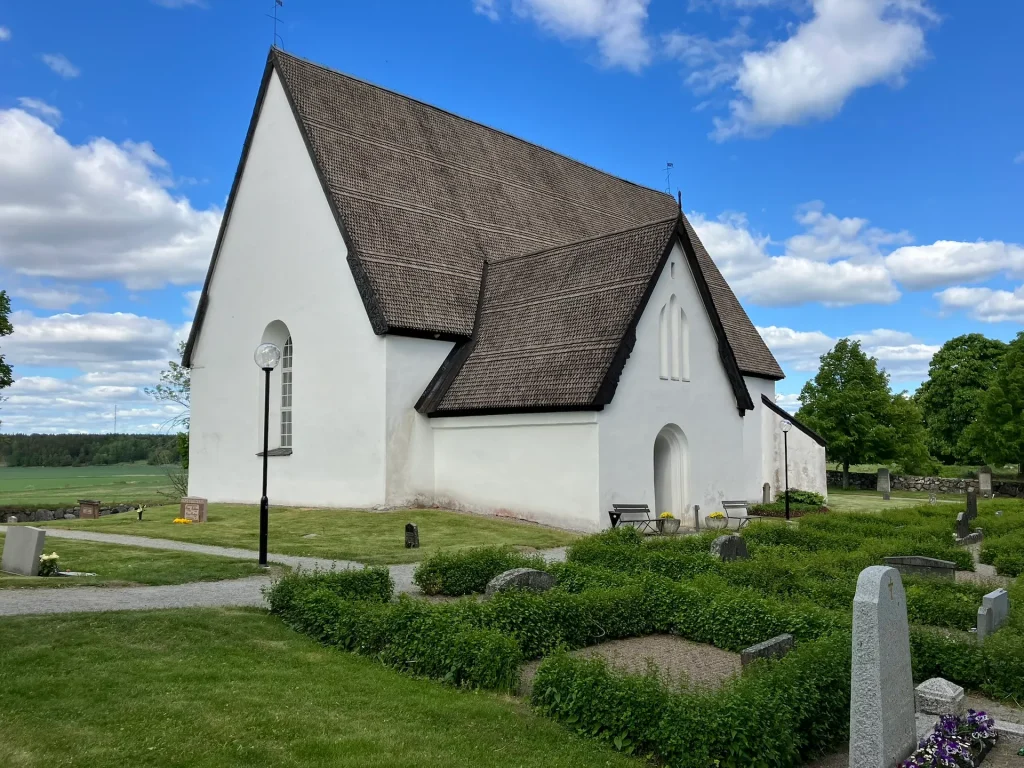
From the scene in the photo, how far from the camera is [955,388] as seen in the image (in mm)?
61781

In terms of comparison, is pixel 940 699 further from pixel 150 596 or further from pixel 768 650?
pixel 150 596

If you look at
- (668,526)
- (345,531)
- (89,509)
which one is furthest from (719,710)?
(89,509)

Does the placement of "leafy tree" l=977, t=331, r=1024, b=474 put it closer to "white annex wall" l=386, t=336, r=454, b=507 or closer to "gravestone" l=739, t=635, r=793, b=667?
"white annex wall" l=386, t=336, r=454, b=507

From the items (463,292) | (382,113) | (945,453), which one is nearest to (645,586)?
(463,292)

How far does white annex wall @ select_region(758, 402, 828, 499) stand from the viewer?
32125 millimetres

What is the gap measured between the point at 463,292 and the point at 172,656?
1783 cm

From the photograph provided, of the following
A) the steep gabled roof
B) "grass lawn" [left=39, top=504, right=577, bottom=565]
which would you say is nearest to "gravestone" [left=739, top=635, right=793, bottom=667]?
"grass lawn" [left=39, top=504, right=577, bottom=565]

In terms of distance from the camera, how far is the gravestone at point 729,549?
14.2m

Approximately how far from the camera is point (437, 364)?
23.8 meters

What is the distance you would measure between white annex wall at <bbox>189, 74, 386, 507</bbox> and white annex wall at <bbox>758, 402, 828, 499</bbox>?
17129 mm

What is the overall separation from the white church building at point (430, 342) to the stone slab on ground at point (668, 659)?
10.2 metres

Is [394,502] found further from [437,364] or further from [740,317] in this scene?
[740,317]

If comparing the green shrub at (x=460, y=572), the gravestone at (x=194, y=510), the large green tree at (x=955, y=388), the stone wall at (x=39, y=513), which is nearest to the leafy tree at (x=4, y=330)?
the stone wall at (x=39, y=513)

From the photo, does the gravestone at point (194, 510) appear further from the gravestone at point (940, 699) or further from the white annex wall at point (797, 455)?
the white annex wall at point (797, 455)
